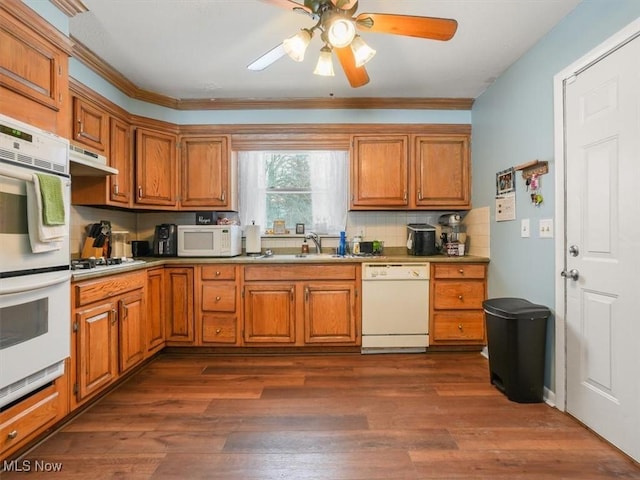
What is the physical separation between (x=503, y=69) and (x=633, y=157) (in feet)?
4.79

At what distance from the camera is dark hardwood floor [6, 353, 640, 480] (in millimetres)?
1533

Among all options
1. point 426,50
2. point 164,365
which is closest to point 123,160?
point 164,365

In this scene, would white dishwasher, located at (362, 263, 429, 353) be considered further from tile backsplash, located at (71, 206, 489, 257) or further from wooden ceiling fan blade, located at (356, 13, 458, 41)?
wooden ceiling fan blade, located at (356, 13, 458, 41)

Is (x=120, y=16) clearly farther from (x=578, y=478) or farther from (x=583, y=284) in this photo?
(x=578, y=478)

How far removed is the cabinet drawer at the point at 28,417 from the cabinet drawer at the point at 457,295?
276 cm

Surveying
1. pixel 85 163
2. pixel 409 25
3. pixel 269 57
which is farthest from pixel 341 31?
pixel 85 163

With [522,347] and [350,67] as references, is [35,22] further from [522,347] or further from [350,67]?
[522,347]

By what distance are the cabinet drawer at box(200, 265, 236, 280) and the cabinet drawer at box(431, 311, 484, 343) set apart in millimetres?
1871

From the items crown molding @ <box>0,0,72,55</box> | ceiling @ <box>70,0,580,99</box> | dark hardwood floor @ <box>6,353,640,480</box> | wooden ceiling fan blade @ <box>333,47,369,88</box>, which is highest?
ceiling @ <box>70,0,580,99</box>

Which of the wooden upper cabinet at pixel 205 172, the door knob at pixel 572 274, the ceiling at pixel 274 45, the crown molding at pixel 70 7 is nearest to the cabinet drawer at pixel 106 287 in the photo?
the wooden upper cabinet at pixel 205 172

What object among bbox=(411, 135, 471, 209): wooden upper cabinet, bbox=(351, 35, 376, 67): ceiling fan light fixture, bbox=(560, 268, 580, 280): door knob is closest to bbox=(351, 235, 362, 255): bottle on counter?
bbox=(411, 135, 471, 209): wooden upper cabinet

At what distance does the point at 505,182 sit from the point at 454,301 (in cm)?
110

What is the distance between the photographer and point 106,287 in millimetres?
2154

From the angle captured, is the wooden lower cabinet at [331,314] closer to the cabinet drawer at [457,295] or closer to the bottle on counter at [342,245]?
the bottle on counter at [342,245]
